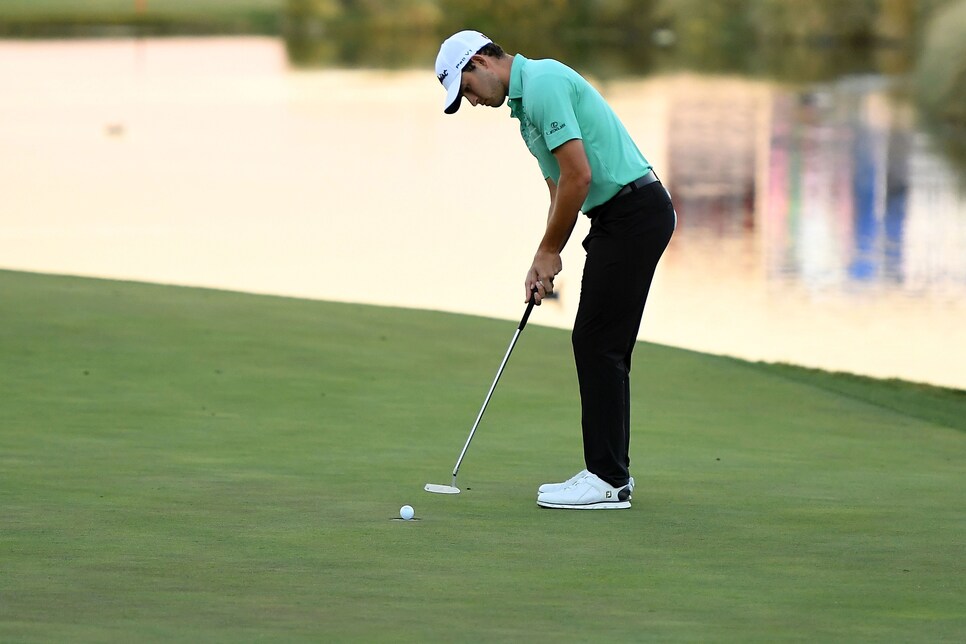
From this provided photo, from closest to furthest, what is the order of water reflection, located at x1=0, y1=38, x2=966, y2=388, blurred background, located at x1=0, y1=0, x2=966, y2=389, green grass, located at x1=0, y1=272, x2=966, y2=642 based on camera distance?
green grass, located at x1=0, y1=272, x2=966, y2=642 < water reflection, located at x1=0, y1=38, x2=966, y2=388 < blurred background, located at x1=0, y1=0, x2=966, y2=389

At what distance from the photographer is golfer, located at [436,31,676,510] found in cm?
545

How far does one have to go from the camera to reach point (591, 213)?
5715 mm

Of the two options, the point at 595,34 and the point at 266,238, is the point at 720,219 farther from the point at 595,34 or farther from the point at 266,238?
the point at 595,34

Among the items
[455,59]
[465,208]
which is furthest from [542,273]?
[465,208]

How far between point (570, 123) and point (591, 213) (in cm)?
40

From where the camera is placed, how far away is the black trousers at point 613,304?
566cm

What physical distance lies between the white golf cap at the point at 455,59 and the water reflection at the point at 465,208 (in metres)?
8.46

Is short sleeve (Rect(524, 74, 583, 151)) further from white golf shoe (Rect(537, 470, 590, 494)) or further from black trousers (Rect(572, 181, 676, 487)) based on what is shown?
white golf shoe (Rect(537, 470, 590, 494))

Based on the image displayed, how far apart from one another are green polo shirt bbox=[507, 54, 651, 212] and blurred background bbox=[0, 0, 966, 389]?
7.57 metres

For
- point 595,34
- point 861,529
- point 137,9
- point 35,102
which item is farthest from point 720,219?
point 137,9

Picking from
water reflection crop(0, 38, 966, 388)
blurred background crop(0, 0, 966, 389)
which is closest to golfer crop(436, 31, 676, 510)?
blurred background crop(0, 0, 966, 389)

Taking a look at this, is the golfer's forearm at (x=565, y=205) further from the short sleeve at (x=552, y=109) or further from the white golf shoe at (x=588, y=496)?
the white golf shoe at (x=588, y=496)

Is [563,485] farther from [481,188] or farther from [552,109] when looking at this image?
[481,188]

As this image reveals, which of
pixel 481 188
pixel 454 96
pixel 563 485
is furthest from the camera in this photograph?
pixel 481 188
